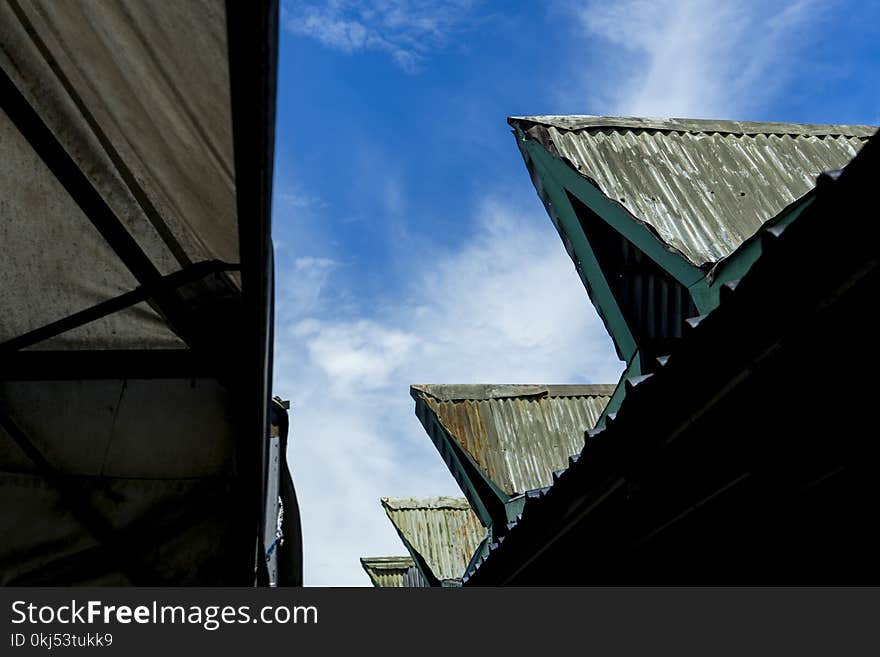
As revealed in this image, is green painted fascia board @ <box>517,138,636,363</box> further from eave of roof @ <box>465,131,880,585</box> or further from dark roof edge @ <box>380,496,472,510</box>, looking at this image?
dark roof edge @ <box>380,496,472,510</box>

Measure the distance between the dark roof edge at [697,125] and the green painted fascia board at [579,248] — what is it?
1.42 ft

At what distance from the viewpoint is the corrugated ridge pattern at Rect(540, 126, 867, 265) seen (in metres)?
5.91

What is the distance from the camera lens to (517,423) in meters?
11.5

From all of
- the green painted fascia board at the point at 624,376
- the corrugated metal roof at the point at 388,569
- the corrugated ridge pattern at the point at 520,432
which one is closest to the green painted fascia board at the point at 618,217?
the green painted fascia board at the point at 624,376

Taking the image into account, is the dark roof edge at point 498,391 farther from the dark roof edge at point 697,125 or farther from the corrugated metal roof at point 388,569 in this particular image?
the corrugated metal roof at point 388,569

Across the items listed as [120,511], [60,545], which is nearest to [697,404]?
[120,511]

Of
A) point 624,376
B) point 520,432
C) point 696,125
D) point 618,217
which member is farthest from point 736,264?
point 520,432

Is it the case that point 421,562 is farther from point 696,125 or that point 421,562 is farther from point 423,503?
point 696,125

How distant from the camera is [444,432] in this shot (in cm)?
1117

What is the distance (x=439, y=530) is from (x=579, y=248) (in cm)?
1064

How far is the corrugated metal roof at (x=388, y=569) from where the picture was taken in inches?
889

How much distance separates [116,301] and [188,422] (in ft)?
3.15

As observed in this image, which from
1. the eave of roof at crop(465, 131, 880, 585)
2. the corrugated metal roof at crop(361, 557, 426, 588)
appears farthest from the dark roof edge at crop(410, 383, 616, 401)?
the corrugated metal roof at crop(361, 557, 426, 588)

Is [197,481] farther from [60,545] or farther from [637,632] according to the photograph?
[637,632]
